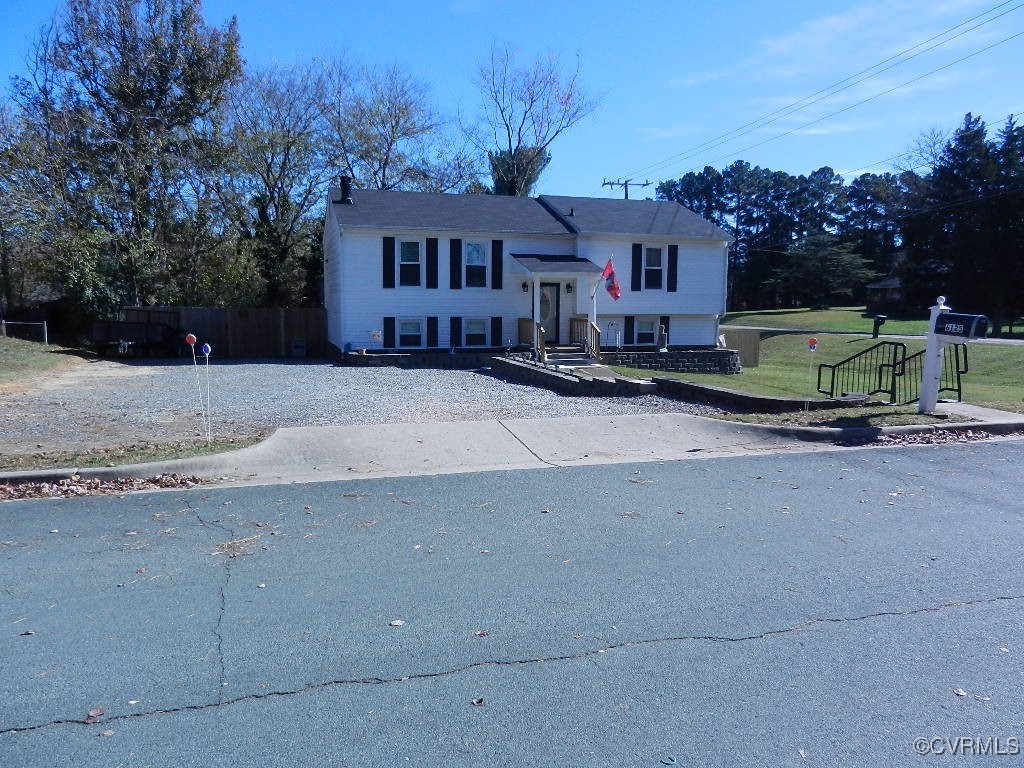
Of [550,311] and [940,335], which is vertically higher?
[550,311]

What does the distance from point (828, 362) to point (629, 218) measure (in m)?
11.7

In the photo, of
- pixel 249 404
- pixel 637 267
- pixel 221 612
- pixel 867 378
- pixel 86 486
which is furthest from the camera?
pixel 637 267

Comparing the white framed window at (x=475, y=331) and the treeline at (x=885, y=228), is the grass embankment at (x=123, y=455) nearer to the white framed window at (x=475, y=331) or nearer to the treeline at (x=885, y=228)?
the white framed window at (x=475, y=331)

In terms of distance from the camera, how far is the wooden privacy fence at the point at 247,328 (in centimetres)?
2822

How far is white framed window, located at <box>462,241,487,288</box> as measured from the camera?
85.7 feet

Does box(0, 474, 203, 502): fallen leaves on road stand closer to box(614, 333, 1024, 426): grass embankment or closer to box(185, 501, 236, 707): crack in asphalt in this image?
box(185, 501, 236, 707): crack in asphalt

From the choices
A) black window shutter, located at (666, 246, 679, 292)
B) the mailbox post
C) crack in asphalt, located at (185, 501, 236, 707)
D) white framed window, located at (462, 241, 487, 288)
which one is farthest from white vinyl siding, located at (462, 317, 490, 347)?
crack in asphalt, located at (185, 501, 236, 707)

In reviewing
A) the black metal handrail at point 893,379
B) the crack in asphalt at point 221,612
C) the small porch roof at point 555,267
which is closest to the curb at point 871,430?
the black metal handrail at point 893,379

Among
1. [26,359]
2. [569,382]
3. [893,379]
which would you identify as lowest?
[569,382]

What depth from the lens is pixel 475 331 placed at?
2653cm

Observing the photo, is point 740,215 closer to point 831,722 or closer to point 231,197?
point 231,197

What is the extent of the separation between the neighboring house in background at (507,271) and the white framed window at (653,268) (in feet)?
0.13

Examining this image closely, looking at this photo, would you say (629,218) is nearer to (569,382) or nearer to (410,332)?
(410,332)

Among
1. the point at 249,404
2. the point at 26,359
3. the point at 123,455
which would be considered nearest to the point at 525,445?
the point at 123,455
